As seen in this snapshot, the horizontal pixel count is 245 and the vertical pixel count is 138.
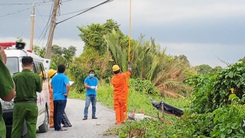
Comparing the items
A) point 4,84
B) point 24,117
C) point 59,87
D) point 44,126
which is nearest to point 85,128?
point 44,126

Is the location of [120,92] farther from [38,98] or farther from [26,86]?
[26,86]

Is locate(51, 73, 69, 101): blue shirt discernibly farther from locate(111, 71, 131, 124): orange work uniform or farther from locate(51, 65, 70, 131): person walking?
locate(111, 71, 131, 124): orange work uniform

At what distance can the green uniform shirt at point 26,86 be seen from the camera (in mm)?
9336

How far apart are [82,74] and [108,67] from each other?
7.60ft

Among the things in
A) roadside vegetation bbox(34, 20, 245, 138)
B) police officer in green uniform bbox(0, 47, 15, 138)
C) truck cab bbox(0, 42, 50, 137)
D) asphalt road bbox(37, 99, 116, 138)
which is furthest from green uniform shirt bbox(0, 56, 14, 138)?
asphalt road bbox(37, 99, 116, 138)

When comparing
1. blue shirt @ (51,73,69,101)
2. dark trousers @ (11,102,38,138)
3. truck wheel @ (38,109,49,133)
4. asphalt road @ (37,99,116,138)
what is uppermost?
blue shirt @ (51,73,69,101)

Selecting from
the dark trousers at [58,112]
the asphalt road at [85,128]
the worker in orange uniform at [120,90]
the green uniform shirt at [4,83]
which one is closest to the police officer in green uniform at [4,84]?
the green uniform shirt at [4,83]

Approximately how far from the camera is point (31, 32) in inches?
1634

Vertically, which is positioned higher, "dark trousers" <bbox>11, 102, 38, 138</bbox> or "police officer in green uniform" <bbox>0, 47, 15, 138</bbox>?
"police officer in green uniform" <bbox>0, 47, 15, 138</bbox>

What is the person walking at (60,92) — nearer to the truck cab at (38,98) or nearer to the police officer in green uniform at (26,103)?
the truck cab at (38,98)

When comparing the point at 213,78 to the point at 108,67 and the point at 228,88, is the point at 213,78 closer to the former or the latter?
the point at 228,88

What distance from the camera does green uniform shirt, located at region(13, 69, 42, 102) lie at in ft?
30.6

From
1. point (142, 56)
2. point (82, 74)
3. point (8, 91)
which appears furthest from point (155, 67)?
point (8, 91)

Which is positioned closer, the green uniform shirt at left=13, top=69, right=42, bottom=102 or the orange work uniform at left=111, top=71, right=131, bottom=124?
the green uniform shirt at left=13, top=69, right=42, bottom=102
